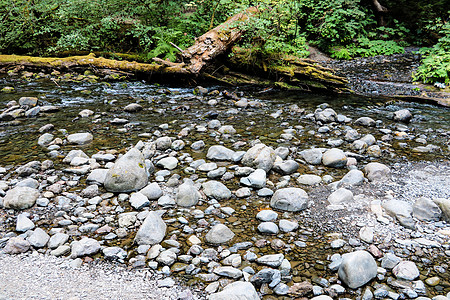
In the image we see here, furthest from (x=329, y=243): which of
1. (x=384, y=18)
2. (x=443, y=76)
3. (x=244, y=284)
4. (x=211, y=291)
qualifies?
(x=384, y=18)

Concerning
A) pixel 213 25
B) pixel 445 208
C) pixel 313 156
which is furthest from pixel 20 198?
pixel 213 25

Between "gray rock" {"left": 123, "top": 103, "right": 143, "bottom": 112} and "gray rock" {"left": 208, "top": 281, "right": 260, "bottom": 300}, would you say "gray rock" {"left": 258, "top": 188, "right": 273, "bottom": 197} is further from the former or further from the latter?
"gray rock" {"left": 123, "top": 103, "right": 143, "bottom": 112}

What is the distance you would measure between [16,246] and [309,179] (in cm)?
290

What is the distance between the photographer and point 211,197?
3.11 m

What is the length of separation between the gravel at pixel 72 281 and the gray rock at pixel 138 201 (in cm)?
75

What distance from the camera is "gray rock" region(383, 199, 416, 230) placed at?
100 inches

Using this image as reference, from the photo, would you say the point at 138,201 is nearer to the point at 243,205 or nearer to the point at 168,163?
the point at 168,163

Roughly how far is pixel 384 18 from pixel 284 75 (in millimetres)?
8165

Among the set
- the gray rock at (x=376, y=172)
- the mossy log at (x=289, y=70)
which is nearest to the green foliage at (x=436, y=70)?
the mossy log at (x=289, y=70)

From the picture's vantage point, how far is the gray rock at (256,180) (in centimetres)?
329

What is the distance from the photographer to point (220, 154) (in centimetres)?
398

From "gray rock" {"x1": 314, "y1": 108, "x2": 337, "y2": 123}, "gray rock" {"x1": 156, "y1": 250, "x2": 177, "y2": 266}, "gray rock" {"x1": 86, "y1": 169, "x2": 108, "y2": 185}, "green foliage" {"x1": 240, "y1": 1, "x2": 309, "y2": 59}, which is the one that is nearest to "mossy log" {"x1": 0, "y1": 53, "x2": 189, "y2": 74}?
"green foliage" {"x1": 240, "y1": 1, "x2": 309, "y2": 59}

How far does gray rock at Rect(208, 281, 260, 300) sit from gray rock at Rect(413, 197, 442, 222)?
178 centimetres

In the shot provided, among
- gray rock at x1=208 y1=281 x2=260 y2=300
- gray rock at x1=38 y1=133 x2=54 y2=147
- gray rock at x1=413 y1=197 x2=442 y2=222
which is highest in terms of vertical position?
gray rock at x1=413 y1=197 x2=442 y2=222
